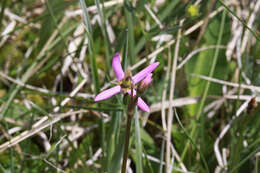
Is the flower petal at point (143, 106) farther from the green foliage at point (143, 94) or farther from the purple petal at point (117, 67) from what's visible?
the green foliage at point (143, 94)

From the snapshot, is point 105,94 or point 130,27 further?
point 130,27

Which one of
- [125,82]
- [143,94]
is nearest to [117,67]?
[125,82]

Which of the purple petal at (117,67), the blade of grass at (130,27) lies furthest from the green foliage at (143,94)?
the purple petal at (117,67)

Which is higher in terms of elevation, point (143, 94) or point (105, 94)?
point (105, 94)

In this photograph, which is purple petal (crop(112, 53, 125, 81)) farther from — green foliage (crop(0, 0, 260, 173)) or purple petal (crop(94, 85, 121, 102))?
green foliage (crop(0, 0, 260, 173))

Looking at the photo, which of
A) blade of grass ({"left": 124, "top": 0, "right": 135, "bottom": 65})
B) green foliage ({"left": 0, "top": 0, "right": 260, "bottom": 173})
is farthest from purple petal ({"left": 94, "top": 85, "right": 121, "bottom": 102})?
blade of grass ({"left": 124, "top": 0, "right": 135, "bottom": 65})

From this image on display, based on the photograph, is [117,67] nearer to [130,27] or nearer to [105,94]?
[105,94]

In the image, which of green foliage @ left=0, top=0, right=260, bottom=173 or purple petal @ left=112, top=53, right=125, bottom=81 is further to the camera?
green foliage @ left=0, top=0, right=260, bottom=173

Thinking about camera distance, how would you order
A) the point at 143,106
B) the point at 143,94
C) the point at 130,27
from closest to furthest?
1. the point at 143,106
2. the point at 130,27
3. the point at 143,94

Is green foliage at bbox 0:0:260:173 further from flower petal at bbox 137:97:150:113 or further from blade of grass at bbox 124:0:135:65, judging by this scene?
flower petal at bbox 137:97:150:113

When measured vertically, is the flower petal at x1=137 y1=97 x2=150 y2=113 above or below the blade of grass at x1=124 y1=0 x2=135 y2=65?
below

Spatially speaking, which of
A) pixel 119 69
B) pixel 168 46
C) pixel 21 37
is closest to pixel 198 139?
pixel 168 46

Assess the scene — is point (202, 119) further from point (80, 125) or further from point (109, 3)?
point (109, 3)
